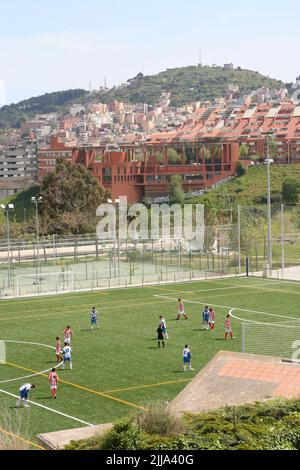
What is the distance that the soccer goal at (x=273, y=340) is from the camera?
40.1 m

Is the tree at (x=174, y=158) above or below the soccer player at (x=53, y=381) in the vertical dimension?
above

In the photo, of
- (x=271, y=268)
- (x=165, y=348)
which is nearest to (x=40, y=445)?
(x=165, y=348)

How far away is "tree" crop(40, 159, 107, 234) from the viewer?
11338cm

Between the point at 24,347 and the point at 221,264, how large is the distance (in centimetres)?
3233

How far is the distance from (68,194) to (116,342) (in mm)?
73090

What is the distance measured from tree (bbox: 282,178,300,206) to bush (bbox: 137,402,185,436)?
107534mm

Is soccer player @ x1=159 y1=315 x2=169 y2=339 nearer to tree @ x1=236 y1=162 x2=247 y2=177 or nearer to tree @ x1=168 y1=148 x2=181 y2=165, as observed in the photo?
tree @ x1=236 y1=162 x2=247 y2=177

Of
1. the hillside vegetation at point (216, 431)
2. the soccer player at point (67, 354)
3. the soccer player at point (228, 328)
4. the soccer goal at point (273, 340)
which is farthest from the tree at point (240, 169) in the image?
the hillside vegetation at point (216, 431)

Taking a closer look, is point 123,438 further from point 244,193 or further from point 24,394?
point 244,193

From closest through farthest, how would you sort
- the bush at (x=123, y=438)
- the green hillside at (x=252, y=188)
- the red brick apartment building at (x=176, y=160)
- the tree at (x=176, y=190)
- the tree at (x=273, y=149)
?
1. the bush at (x=123, y=438)
2. the green hillside at (x=252, y=188)
3. the tree at (x=176, y=190)
4. the red brick apartment building at (x=176, y=160)
5. the tree at (x=273, y=149)

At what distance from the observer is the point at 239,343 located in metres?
45.4

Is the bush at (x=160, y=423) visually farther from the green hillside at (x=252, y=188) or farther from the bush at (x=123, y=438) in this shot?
the green hillside at (x=252, y=188)

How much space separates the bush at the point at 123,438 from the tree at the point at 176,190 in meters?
119
